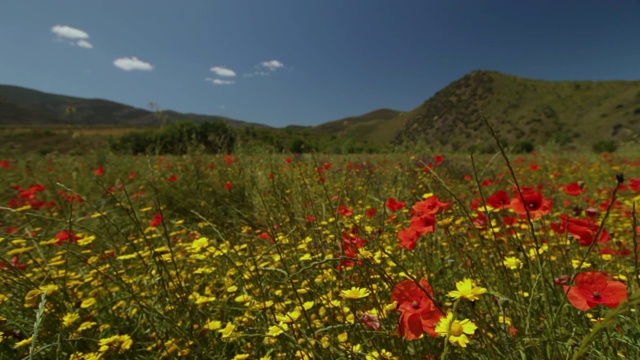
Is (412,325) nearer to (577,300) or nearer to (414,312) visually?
(414,312)

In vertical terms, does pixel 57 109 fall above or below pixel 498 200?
above

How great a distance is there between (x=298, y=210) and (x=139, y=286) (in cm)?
147

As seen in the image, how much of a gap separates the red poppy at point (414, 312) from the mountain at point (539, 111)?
112 feet

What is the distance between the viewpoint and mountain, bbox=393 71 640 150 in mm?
42562

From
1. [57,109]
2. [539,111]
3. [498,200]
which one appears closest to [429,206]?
[498,200]

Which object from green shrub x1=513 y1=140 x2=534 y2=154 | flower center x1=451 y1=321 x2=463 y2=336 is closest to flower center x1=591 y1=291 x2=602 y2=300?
flower center x1=451 y1=321 x2=463 y2=336

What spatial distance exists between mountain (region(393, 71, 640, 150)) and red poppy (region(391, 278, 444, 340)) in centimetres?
3424

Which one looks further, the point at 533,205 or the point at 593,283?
the point at 533,205

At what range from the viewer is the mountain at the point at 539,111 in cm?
4256

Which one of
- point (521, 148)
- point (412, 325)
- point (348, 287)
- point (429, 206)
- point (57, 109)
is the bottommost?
point (348, 287)

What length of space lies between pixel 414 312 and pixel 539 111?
70.7m

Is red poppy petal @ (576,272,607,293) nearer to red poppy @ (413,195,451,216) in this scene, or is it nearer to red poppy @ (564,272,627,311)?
red poppy @ (564,272,627,311)

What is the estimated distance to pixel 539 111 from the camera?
57.7 meters

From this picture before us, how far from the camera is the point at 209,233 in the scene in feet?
11.5
